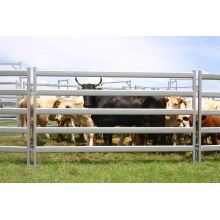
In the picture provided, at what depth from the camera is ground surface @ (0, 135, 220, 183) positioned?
461 cm

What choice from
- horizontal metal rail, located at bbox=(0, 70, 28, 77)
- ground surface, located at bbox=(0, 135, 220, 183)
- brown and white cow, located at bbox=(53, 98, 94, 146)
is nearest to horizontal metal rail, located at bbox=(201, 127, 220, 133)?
ground surface, located at bbox=(0, 135, 220, 183)

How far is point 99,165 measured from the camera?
5.52 meters

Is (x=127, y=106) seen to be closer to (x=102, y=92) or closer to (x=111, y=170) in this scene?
(x=102, y=92)

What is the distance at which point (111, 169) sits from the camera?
5156 millimetres

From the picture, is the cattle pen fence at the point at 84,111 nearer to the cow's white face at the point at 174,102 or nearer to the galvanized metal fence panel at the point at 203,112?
the galvanized metal fence panel at the point at 203,112

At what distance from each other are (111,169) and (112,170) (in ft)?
0.25

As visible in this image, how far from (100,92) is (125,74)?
0.69 meters

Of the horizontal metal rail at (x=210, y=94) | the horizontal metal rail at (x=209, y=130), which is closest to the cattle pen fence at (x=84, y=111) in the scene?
the horizontal metal rail at (x=209, y=130)

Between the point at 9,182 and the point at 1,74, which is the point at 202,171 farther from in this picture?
the point at 1,74

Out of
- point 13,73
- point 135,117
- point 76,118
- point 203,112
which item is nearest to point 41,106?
point 76,118

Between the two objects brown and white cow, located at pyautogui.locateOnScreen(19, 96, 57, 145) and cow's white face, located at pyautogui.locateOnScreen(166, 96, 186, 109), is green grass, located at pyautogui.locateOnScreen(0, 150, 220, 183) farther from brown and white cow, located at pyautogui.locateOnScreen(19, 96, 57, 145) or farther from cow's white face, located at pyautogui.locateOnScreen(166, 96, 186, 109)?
brown and white cow, located at pyautogui.locateOnScreen(19, 96, 57, 145)

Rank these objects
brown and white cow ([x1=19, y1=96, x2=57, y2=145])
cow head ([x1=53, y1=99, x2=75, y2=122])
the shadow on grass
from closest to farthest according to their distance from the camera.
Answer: the shadow on grass, brown and white cow ([x1=19, y1=96, x2=57, y2=145]), cow head ([x1=53, y1=99, x2=75, y2=122])

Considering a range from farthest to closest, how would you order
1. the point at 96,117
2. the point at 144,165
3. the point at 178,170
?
1. the point at 96,117
2. the point at 144,165
3. the point at 178,170

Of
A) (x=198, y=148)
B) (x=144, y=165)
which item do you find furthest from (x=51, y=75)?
(x=198, y=148)
